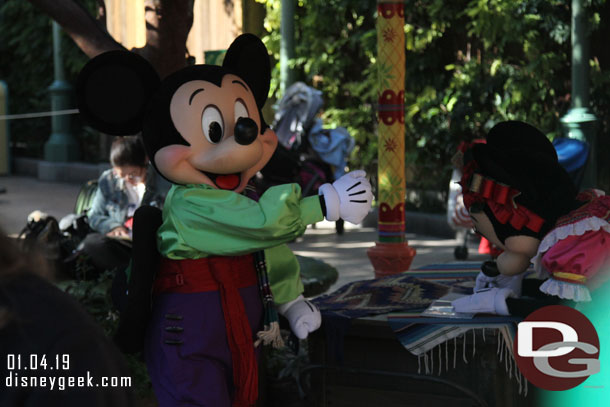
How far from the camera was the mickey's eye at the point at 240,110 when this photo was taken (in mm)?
3096

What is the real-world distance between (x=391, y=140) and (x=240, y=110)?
89.4 inches

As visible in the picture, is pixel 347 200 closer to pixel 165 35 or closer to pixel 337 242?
pixel 165 35

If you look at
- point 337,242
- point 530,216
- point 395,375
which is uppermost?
point 530,216

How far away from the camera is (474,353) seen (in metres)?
3.16

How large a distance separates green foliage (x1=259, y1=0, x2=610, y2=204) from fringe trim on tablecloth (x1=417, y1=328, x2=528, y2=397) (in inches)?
235

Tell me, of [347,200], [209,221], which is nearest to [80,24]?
[209,221]

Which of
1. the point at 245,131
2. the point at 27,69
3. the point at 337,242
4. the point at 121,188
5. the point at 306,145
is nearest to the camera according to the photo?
the point at 245,131

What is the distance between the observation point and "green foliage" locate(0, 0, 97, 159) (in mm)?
16734

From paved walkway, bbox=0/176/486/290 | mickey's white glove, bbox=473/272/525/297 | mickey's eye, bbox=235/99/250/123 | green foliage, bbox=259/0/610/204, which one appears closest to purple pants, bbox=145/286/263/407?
mickey's eye, bbox=235/99/250/123

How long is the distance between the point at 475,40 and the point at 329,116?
6.88 feet

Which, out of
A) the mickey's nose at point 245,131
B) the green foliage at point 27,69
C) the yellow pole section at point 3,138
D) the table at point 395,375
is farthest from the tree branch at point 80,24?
the green foliage at point 27,69

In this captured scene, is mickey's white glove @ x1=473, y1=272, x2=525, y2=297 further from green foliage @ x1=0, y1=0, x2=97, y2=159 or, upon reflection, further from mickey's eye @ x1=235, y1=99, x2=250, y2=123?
green foliage @ x1=0, y1=0, x2=97, y2=159

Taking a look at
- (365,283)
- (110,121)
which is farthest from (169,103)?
(365,283)

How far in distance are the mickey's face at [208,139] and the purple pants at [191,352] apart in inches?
15.8
